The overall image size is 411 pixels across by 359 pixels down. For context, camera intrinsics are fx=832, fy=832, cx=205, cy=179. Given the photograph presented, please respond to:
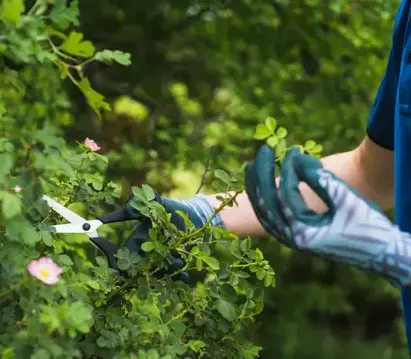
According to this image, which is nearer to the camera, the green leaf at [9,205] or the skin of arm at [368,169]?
the green leaf at [9,205]

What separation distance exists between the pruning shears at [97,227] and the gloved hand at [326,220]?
27 centimetres

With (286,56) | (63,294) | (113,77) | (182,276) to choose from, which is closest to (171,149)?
(113,77)

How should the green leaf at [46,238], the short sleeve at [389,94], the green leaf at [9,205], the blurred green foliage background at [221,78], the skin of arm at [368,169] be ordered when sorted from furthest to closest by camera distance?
1. the blurred green foliage background at [221,78]
2. the skin of arm at [368,169]
3. the short sleeve at [389,94]
4. the green leaf at [46,238]
5. the green leaf at [9,205]

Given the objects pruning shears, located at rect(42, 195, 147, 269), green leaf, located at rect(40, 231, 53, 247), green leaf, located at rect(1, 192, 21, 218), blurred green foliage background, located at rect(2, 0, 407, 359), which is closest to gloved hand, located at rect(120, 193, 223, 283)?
pruning shears, located at rect(42, 195, 147, 269)

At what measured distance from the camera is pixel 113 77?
2.47 meters

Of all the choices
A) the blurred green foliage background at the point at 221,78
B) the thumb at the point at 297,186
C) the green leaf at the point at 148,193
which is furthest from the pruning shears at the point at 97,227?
the blurred green foliage background at the point at 221,78

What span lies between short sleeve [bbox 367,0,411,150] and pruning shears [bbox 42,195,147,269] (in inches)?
20.3

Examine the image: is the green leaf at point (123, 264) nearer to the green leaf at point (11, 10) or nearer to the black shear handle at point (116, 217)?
the black shear handle at point (116, 217)

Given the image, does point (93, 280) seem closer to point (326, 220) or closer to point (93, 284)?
point (93, 284)

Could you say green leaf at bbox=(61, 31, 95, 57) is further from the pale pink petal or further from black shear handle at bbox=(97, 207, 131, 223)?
the pale pink petal

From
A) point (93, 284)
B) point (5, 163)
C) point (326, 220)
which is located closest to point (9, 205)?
point (5, 163)

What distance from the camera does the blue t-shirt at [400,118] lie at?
1.23 metres

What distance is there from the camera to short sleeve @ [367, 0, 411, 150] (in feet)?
4.40

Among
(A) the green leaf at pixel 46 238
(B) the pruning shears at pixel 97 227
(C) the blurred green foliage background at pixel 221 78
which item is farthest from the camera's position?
(C) the blurred green foliage background at pixel 221 78
